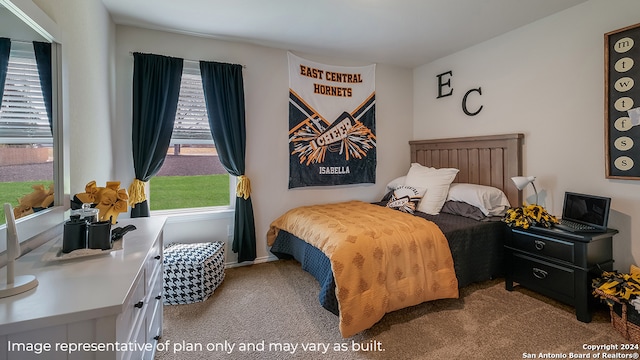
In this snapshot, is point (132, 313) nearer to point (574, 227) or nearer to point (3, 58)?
point (3, 58)

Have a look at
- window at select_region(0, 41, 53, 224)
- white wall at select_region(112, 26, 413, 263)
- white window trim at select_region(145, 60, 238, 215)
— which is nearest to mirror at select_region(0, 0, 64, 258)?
window at select_region(0, 41, 53, 224)

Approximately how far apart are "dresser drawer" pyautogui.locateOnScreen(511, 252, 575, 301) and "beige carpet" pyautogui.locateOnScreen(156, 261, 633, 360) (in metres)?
0.14

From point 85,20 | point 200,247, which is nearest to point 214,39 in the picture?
point 85,20

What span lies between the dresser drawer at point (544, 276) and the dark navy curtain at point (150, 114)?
3.38 m

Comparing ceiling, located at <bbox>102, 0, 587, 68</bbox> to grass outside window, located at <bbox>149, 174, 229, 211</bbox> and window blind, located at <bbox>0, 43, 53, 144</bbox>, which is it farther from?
grass outside window, located at <bbox>149, 174, 229, 211</bbox>

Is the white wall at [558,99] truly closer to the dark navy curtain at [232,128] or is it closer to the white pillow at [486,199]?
the white pillow at [486,199]

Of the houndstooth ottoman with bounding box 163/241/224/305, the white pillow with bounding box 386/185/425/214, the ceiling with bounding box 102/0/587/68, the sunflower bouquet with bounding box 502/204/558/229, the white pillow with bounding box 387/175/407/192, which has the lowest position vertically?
the houndstooth ottoman with bounding box 163/241/224/305

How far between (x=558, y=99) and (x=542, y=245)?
4.36 feet

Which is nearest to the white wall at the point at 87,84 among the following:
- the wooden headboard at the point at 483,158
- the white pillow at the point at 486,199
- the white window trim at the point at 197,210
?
the white window trim at the point at 197,210

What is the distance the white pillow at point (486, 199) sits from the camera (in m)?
2.71

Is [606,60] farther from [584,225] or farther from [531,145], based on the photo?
[584,225]

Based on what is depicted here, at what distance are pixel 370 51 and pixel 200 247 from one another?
284cm

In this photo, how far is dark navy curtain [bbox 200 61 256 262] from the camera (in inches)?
113

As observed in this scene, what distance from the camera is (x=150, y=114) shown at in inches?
105
